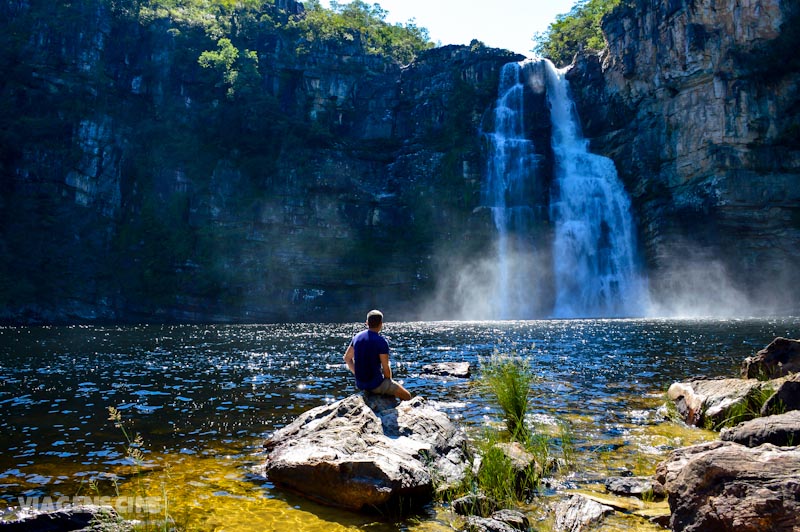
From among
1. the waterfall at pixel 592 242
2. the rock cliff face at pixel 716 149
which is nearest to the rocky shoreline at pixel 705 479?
the waterfall at pixel 592 242

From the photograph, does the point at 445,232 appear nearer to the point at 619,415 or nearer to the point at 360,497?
the point at 619,415

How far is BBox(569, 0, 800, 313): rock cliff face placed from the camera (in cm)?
4866

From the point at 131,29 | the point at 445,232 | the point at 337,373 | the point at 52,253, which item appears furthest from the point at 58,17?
the point at 337,373

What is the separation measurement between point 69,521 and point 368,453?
11.2ft

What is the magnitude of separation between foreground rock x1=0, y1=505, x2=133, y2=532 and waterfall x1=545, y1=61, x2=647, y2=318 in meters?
53.0

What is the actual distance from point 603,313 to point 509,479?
50.2 m

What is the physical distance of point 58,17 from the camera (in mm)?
62375

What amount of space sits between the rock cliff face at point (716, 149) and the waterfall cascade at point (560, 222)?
2.76 m

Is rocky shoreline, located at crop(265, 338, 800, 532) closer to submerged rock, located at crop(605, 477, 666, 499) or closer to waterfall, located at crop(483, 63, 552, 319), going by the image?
submerged rock, located at crop(605, 477, 666, 499)

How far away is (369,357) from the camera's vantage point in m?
9.02

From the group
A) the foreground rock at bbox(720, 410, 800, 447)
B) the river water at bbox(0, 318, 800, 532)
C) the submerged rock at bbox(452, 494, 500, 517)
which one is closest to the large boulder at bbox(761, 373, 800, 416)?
the river water at bbox(0, 318, 800, 532)

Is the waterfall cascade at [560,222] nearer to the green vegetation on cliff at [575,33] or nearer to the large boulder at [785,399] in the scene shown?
the green vegetation on cliff at [575,33]

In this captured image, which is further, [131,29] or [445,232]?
[131,29]

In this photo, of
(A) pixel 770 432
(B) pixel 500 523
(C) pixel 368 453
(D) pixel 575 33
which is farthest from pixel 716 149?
(B) pixel 500 523
